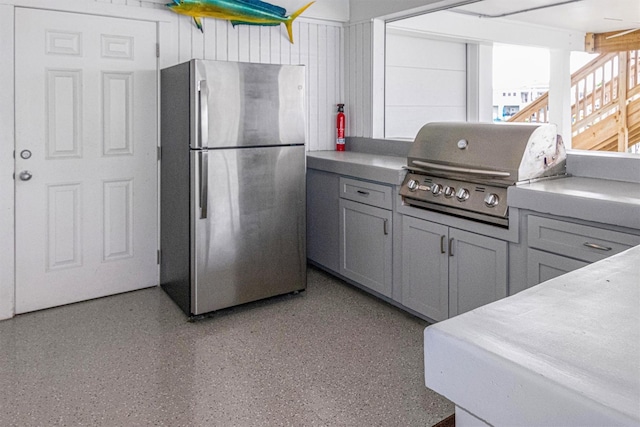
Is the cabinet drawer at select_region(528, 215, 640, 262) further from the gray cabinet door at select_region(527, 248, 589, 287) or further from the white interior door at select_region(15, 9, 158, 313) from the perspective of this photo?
the white interior door at select_region(15, 9, 158, 313)

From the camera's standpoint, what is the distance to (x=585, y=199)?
2.13 m

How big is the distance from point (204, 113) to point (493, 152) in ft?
5.33

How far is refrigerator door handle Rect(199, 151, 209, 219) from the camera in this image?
9.90 feet

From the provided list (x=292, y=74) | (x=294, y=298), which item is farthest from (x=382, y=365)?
(x=292, y=74)

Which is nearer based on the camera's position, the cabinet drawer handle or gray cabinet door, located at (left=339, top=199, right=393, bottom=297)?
the cabinet drawer handle

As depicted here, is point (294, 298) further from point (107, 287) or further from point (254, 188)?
point (107, 287)

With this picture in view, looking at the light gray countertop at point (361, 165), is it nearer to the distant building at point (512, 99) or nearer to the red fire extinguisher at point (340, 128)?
the red fire extinguisher at point (340, 128)

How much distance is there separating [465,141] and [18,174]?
268 cm

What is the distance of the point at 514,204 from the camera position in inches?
95.7

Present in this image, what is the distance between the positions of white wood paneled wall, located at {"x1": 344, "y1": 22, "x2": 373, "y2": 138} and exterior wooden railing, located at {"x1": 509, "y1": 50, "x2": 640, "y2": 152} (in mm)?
2408

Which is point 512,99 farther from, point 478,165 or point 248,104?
point 248,104

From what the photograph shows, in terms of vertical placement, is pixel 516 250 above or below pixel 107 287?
above

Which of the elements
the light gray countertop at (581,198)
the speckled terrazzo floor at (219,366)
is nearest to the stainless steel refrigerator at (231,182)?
the speckled terrazzo floor at (219,366)

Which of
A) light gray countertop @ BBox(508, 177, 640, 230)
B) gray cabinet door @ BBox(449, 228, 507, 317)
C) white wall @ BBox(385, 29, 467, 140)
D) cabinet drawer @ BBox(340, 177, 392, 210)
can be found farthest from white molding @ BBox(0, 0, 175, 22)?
light gray countertop @ BBox(508, 177, 640, 230)
